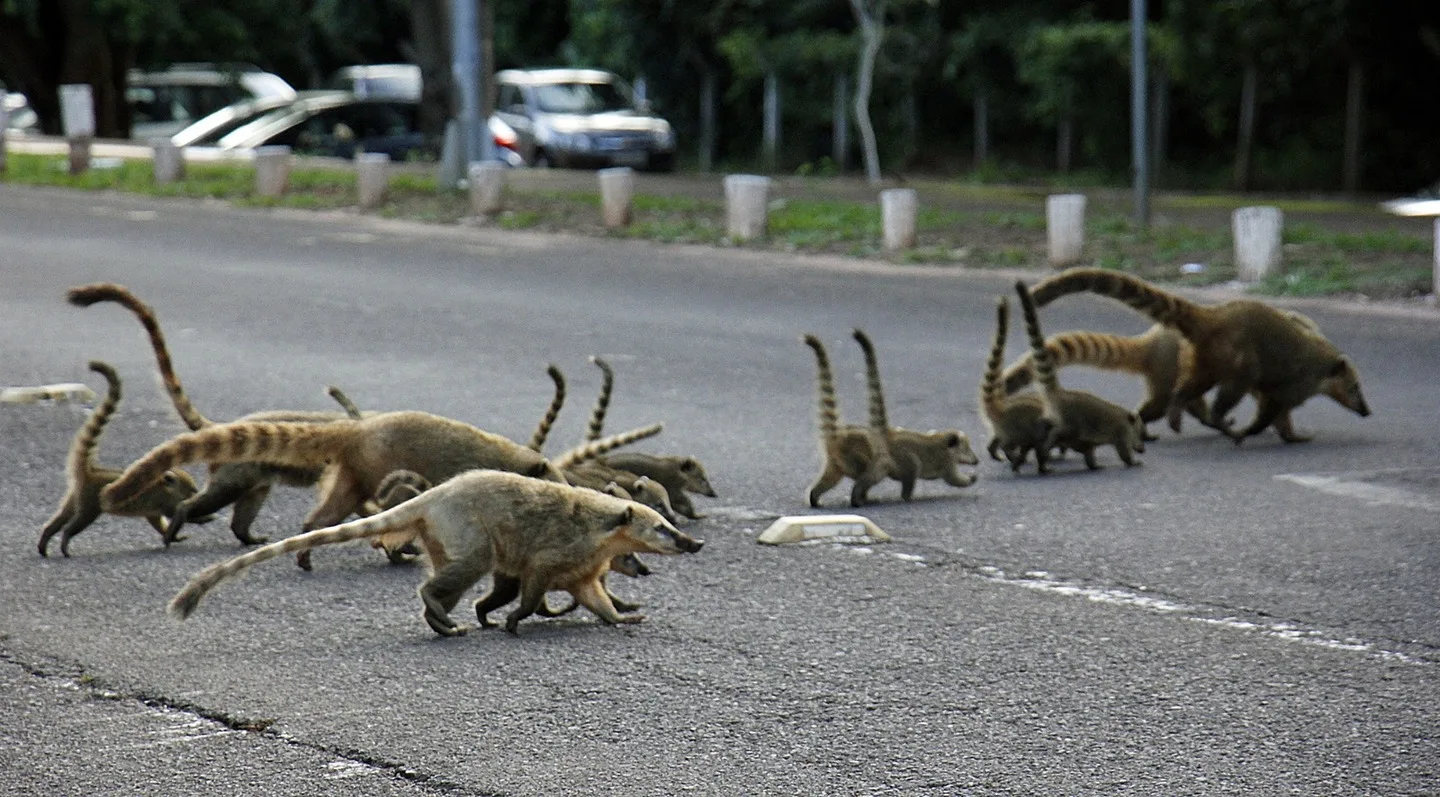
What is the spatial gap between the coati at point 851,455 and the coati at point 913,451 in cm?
4

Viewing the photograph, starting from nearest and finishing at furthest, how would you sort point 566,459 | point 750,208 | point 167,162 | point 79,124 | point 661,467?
point 566,459 < point 661,467 < point 750,208 < point 167,162 < point 79,124

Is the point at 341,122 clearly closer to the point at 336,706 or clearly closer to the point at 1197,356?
the point at 1197,356

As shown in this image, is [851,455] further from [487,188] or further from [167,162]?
[167,162]

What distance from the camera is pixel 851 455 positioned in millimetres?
7562

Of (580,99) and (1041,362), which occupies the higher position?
(580,99)

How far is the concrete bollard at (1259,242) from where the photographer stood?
14.5 m

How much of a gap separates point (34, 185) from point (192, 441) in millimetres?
20774

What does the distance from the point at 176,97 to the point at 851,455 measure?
31420 mm

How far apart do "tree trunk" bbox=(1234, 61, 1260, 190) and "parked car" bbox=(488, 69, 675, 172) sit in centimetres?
1018

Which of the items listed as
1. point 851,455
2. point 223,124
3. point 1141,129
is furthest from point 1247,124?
point 851,455

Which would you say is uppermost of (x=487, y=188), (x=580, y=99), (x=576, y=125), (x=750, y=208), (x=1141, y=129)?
(x=580, y=99)

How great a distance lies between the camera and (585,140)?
31172 millimetres

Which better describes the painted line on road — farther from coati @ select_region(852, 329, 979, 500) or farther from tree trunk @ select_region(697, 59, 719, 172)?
tree trunk @ select_region(697, 59, 719, 172)

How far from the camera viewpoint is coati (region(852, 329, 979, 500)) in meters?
7.57
